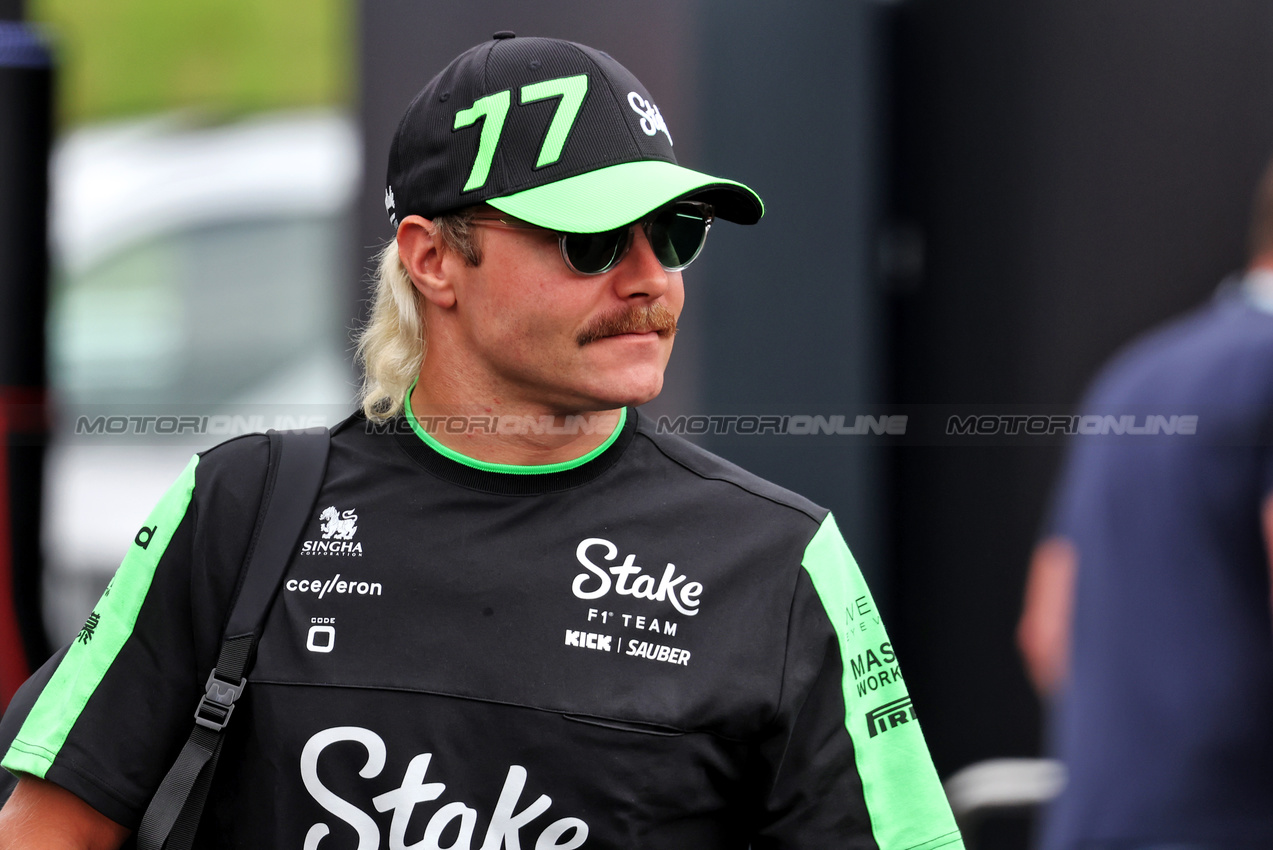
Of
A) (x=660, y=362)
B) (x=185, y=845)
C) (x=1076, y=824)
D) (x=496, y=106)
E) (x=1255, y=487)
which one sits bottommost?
(x=1076, y=824)

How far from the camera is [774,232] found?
146 inches

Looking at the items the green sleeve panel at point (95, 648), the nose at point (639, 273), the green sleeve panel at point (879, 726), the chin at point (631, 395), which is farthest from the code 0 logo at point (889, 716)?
the green sleeve panel at point (95, 648)

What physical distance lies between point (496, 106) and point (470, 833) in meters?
0.86

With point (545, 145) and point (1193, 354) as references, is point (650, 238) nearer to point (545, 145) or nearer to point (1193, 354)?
point (545, 145)

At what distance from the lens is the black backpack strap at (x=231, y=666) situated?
1.47m

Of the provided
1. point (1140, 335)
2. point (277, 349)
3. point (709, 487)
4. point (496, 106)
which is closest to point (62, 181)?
point (277, 349)

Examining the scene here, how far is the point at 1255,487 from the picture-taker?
2969 mm

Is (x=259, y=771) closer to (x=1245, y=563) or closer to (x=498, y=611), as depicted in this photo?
(x=498, y=611)

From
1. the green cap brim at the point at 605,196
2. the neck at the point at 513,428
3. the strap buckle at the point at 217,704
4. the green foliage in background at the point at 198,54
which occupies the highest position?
the green foliage in background at the point at 198,54

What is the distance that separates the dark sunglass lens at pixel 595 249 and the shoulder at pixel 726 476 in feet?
0.77

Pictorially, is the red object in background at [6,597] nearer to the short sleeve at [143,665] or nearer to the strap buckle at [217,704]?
the short sleeve at [143,665]

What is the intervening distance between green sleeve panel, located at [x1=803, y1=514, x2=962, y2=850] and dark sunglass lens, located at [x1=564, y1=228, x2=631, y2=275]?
1.38 feet

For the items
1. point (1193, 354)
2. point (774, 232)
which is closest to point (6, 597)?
point (774, 232)

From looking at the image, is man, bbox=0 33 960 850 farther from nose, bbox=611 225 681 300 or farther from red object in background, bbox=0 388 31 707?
red object in background, bbox=0 388 31 707
